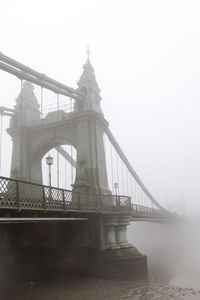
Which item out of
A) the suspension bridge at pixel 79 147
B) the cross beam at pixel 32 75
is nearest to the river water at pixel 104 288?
the suspension bridge at pixel 79 147

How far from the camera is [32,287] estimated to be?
1217cm

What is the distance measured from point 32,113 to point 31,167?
5603mm

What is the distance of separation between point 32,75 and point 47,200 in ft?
38.1

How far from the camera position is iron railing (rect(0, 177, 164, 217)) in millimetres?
8391

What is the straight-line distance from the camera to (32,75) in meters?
19.0

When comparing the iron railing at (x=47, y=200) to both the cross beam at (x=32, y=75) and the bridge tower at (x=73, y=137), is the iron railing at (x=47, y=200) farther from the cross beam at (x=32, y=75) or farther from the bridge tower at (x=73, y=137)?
the cross beam at (x=32, y=75)

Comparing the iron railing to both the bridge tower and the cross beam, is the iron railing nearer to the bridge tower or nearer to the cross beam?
the bridge tower

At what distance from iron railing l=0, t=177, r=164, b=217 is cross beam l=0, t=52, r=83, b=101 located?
822 centimetres

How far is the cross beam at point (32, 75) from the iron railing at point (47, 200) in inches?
323

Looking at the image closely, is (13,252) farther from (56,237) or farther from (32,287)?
(32,287)

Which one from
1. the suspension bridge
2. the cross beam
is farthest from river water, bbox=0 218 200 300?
the cross beam

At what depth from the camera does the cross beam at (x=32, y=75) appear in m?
16.8

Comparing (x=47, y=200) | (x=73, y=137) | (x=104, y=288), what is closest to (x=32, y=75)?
(x=73, y=137)

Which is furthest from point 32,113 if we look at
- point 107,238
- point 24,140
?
point 107,238
